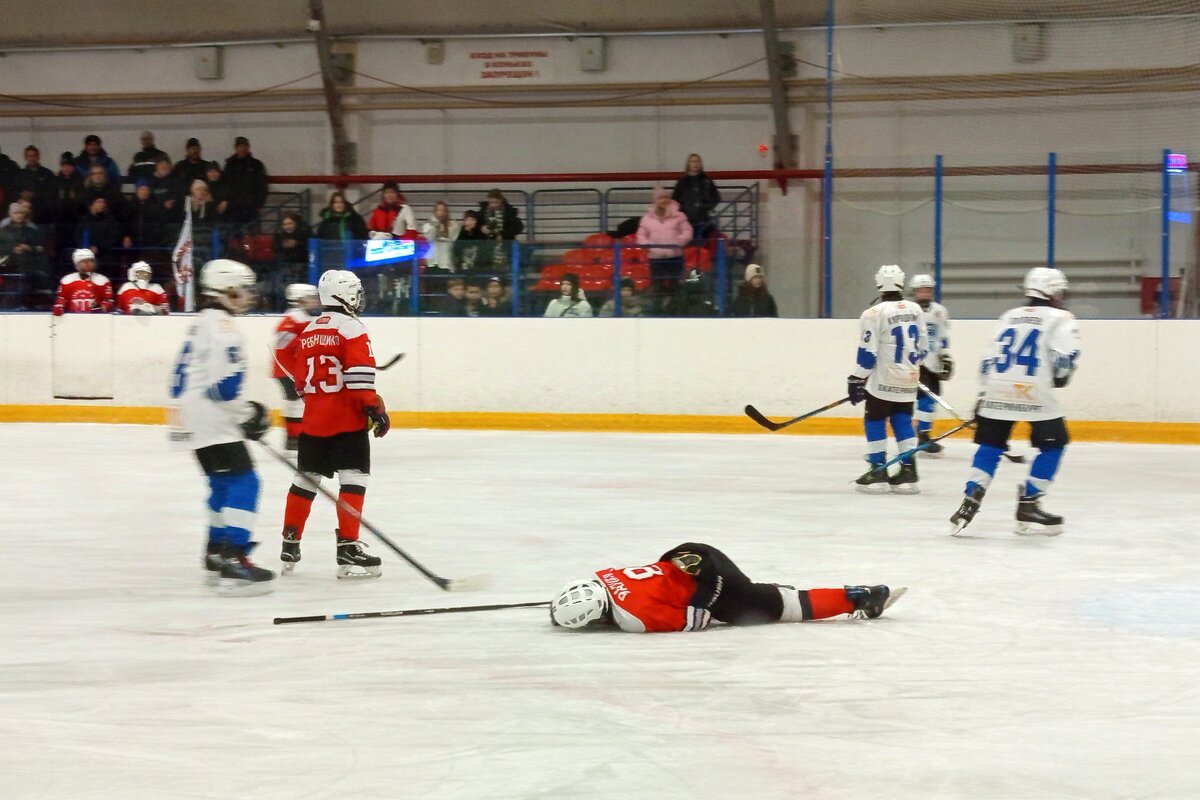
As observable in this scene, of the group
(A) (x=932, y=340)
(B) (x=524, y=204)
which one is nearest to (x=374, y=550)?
(A) (x=932, y=340)

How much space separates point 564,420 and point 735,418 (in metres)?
1.44

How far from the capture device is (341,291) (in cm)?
562

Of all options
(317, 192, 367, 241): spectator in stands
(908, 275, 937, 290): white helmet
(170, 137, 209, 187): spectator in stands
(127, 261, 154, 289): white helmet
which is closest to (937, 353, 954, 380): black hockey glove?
(908, 275, 937, 290): white helmet

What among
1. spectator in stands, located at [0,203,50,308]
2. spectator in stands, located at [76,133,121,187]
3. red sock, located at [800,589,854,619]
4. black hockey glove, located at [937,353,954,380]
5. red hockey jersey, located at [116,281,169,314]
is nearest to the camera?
red sock, located at [800,589,854,619]

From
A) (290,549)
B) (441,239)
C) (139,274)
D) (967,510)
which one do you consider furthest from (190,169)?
(967,510)

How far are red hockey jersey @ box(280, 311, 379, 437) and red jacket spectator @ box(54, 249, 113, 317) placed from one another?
756 cm

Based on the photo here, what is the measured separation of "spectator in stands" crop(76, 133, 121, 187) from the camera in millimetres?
14586

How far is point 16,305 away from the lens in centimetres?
1279

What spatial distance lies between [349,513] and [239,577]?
53 cm

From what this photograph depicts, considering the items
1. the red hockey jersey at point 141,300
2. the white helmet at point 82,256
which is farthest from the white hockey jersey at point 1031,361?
the white helmet at point 82,256

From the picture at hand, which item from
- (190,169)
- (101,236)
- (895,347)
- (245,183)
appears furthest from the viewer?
(245,183)

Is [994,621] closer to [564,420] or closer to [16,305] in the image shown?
[564,420]

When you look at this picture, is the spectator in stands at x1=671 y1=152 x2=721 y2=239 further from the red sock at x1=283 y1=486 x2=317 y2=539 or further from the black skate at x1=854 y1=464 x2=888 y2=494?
the red sock at x1=283 y1=486 x2=317 y2=539

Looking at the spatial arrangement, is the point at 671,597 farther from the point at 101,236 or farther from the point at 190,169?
the point at 190,169
